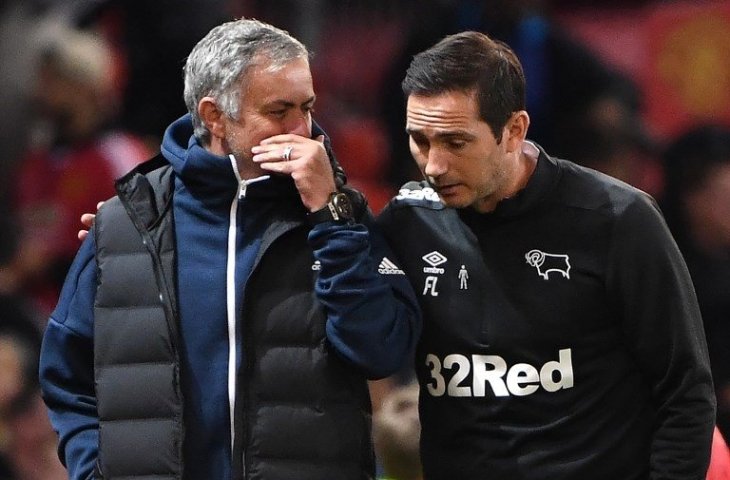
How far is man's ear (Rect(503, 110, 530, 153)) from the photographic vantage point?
7.29 ft

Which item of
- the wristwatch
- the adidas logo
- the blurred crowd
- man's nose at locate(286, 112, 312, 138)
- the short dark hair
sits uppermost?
the short dark hair

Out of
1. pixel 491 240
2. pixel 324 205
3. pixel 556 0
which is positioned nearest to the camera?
pixel 324 205

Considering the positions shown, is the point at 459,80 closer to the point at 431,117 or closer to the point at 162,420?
the point at 431,117

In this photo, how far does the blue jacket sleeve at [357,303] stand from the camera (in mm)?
2072

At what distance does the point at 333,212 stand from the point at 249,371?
0.30 metres

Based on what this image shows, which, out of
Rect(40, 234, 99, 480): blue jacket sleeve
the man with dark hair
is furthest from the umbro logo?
Rect(40, 234, 99, 480): blue jacket sleeve

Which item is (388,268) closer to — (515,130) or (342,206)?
(342,206)

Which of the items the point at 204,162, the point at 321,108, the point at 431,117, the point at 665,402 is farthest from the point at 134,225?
the point at 321,108

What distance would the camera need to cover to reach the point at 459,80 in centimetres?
217

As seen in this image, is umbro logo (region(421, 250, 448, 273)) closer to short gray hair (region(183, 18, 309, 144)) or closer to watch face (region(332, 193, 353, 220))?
watch face (region(332, 193, 353, 220))

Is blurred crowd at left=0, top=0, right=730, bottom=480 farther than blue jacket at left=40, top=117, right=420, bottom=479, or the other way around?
blurred crowd at left=0, top=0, right=730, bottom=480

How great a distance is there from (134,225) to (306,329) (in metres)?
0.36

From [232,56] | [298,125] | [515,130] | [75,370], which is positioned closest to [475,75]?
[515,130]

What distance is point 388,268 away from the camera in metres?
2.20
